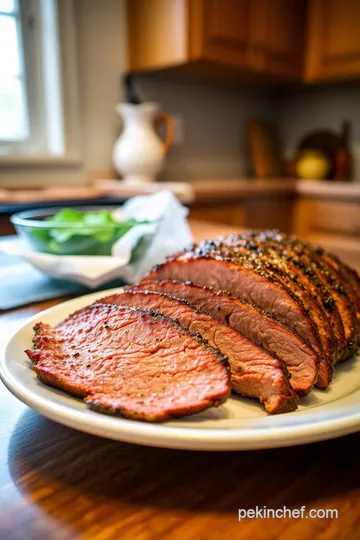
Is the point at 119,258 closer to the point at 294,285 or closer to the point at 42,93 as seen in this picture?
Answer: the point at 294,285

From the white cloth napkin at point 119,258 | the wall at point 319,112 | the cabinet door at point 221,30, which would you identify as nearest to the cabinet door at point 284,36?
the cabinet door at point 221,30

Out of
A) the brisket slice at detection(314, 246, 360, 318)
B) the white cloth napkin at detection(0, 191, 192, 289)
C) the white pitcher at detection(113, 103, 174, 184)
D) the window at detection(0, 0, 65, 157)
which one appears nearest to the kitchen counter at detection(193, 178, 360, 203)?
the white pitcher at detection(113, 103, 174, 184)

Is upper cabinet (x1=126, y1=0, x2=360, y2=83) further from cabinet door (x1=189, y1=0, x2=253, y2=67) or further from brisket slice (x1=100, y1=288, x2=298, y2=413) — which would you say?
brisket slice (x1=100, y1=288, x2=298, y2=413)

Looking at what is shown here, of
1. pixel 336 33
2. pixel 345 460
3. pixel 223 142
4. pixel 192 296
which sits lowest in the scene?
pixel 345 460

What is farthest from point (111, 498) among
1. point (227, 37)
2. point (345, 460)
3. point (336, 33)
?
point (336, 33)

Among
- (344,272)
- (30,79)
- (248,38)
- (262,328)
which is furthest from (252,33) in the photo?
(262,328)

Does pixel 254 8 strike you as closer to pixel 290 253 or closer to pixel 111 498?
pixel 290 253

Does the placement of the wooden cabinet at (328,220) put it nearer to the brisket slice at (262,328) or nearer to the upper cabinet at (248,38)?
the upper cabinet at (248,38)
